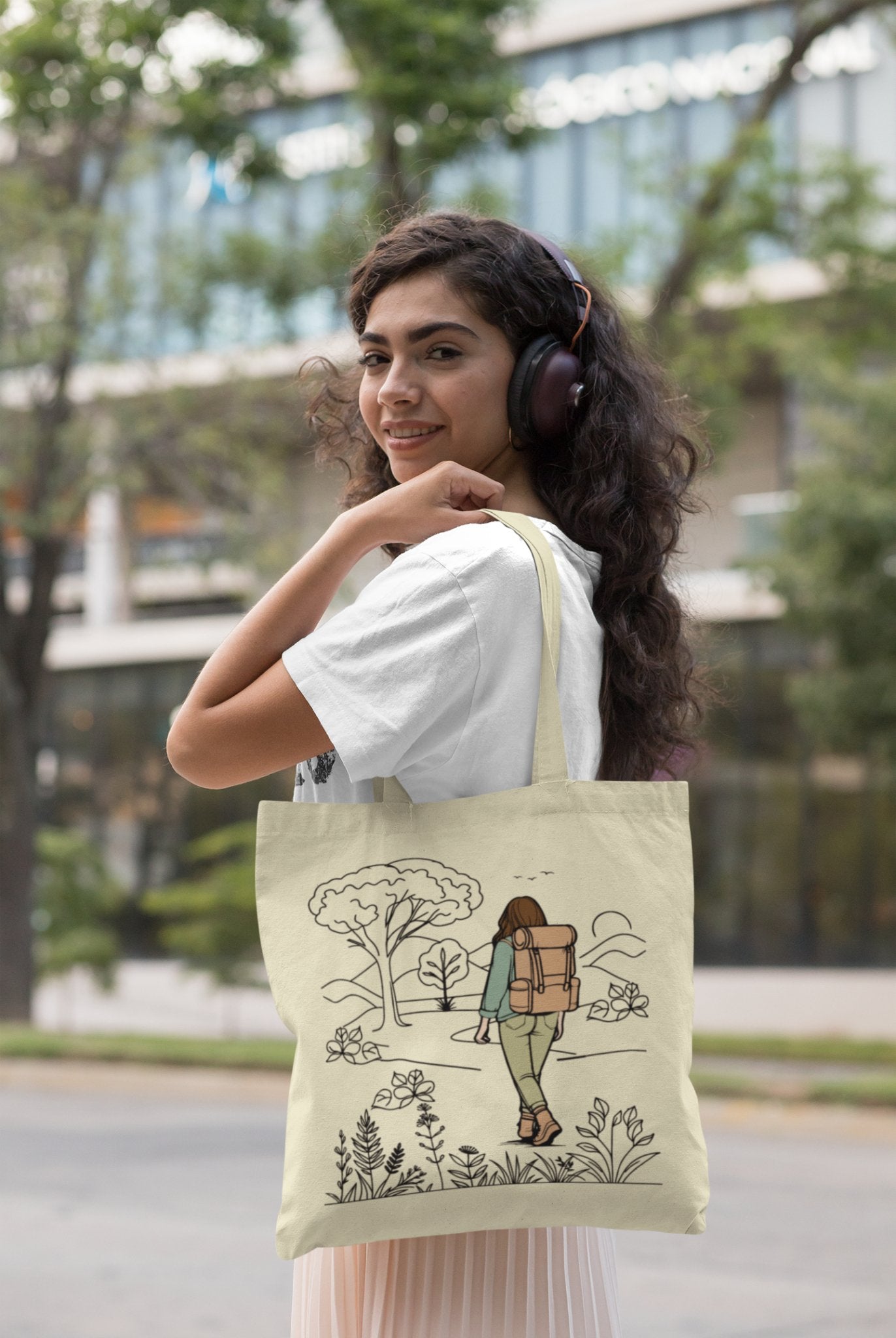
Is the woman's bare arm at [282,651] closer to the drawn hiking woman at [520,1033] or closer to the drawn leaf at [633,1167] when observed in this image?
the drawn hiking woman at [520,1033]

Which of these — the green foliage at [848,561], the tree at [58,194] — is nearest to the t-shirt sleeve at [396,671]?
the tree at [58,194]

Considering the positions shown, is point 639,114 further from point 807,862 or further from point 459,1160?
point 459,1160

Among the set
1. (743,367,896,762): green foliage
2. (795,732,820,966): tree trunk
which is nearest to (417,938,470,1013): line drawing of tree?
(743,367,896,762): green foliage

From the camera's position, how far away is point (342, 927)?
157 cm

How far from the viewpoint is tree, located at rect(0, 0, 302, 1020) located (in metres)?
13.1

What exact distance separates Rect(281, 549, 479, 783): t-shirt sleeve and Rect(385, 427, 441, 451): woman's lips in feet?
0.93

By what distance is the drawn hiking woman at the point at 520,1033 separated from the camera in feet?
5.10

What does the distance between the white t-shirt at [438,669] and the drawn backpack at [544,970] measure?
0.47 ft

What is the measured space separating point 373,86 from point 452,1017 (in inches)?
454

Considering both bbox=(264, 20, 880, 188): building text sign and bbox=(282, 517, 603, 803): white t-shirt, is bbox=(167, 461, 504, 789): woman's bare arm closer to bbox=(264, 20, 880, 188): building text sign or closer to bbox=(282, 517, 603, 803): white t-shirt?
bbox=(282, 517, 603, 803): white t-shirt

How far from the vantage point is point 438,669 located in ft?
5.15

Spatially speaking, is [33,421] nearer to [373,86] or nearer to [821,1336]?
[373,86]

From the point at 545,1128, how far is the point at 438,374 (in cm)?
79

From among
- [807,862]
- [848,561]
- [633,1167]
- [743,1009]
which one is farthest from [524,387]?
[807,862]
